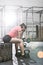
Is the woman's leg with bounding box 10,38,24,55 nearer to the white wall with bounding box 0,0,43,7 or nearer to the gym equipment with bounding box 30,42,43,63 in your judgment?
the gym equipment with bounding box 30,42,43,63

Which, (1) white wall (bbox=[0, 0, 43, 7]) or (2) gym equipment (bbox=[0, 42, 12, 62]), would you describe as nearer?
(1) white wall (bbox=[0, 0, 43, 7])

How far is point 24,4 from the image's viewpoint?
2.41 meters

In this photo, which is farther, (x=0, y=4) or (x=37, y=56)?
(x=37, y=56)

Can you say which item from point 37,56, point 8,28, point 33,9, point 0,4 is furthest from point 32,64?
point 0,4

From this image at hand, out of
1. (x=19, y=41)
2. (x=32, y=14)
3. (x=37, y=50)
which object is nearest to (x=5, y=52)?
(x=19, y=41)

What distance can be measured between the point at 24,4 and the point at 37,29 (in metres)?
0.39

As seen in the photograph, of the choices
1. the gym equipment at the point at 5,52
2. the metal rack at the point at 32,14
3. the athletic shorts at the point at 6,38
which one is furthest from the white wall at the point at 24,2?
the gym equipment at the point at 5,52

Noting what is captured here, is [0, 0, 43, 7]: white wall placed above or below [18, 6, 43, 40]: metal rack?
above

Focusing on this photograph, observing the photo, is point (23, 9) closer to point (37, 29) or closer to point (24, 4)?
point (24, 4)

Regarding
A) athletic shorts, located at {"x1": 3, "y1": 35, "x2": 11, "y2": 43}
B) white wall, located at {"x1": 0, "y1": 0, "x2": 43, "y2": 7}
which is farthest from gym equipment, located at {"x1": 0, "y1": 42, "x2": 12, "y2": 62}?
white wall, located at {"x1": 0, "y1": 0, "x2": 43, "y2": 7}

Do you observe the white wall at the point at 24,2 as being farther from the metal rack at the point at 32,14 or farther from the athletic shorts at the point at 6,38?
the athletic shorts at the point at 6,38

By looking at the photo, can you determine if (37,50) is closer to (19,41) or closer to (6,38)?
(19,41)

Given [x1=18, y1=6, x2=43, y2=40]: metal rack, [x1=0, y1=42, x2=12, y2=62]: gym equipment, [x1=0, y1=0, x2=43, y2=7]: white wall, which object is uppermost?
[x1=0, y1=0, x2=43, y2=7]: white wall

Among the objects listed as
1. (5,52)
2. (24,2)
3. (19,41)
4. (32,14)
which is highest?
(24,2)
